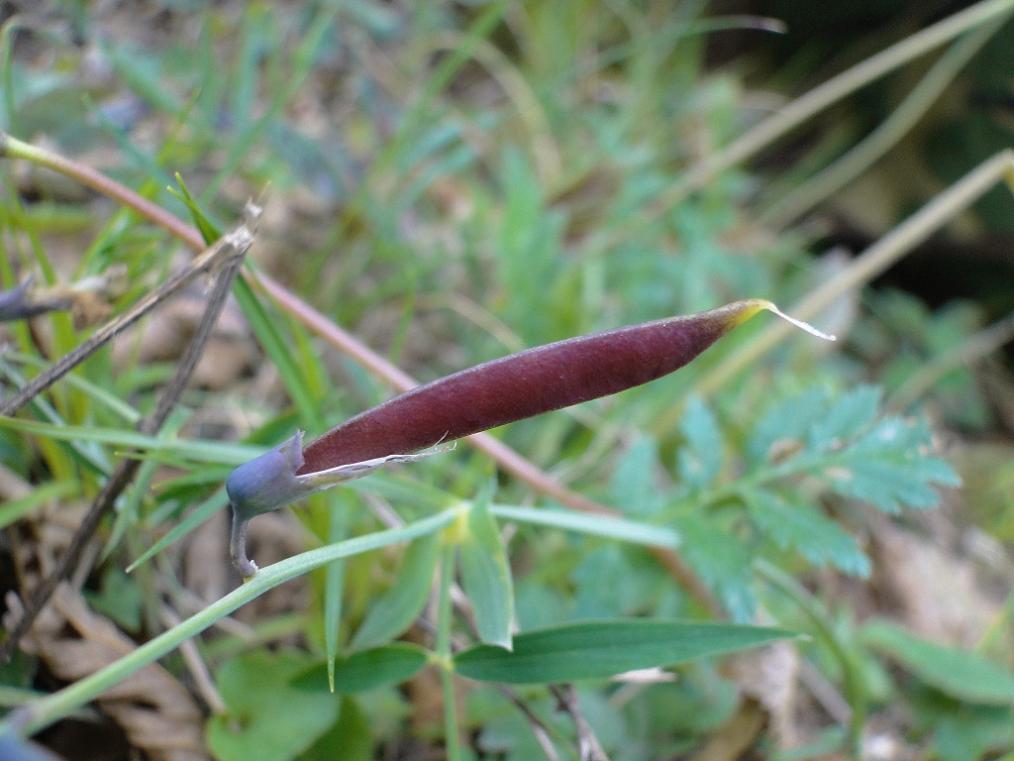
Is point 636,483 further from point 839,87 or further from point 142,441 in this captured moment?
point 839,87

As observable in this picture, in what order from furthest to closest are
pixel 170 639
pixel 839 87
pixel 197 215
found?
1. pixel 839 87
2. pixel 197 215
3. pixel 170 639

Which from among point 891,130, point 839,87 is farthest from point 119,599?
point 891,130

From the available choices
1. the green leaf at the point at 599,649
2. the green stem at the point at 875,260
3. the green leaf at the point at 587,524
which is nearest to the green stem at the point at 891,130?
the green stem at the point at 875,260

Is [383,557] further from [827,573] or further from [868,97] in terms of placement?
[868,97]

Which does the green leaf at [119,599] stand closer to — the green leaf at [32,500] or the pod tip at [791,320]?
the green leaf at [32,500]

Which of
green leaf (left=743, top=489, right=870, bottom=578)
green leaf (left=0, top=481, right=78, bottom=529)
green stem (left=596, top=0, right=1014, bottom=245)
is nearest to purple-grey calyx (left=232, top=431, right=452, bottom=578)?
green leaf (left=0, top=481, right=78, bottom=529)

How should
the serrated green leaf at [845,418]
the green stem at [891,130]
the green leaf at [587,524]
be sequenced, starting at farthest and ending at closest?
the green stem at [891,130]
the serrated green leaf at [845,418]
the green leaf at [587,524]
